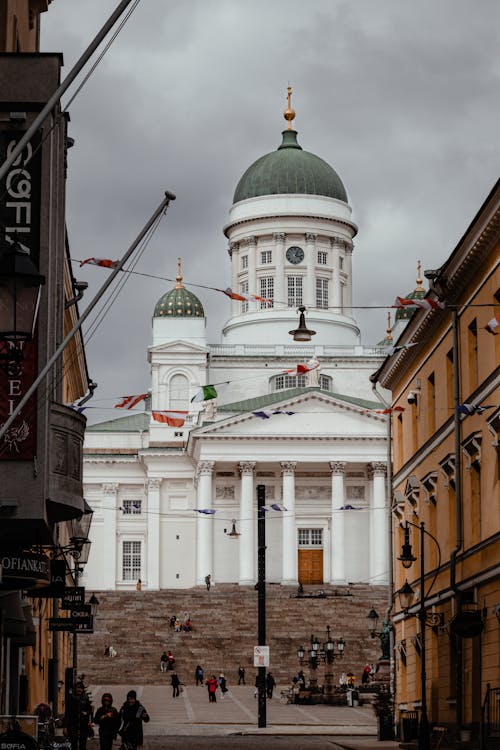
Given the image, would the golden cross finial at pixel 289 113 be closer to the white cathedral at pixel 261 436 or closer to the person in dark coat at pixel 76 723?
the white cathedral at pixel 261 436

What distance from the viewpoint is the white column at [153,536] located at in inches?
4168

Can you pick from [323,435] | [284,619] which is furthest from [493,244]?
[323,435]

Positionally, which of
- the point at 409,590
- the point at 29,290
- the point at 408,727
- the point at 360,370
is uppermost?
the point at 360,370

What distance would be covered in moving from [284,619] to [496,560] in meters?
54.8

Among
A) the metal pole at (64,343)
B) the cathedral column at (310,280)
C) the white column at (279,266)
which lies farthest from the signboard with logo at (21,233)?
the cathedral column at (310,280)

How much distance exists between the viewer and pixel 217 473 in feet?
346

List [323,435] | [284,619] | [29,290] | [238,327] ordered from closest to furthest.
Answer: [29,290], [284,619], [323,435], [238,327]

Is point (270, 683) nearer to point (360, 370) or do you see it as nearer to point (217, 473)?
point (217, 473)

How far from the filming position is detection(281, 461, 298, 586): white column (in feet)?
334

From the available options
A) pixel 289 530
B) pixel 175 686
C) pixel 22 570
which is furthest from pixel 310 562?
pixel 22 570

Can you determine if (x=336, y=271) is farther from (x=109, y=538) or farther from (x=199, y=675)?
(x=199, y=675)

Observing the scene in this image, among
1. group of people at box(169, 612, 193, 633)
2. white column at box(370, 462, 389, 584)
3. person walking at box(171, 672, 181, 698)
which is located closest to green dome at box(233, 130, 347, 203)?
white column at box(370, 462, 389, 584)

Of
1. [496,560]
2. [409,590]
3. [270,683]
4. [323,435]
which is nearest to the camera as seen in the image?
[496,560]

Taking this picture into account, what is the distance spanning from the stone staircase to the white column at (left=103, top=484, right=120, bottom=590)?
1048cm
